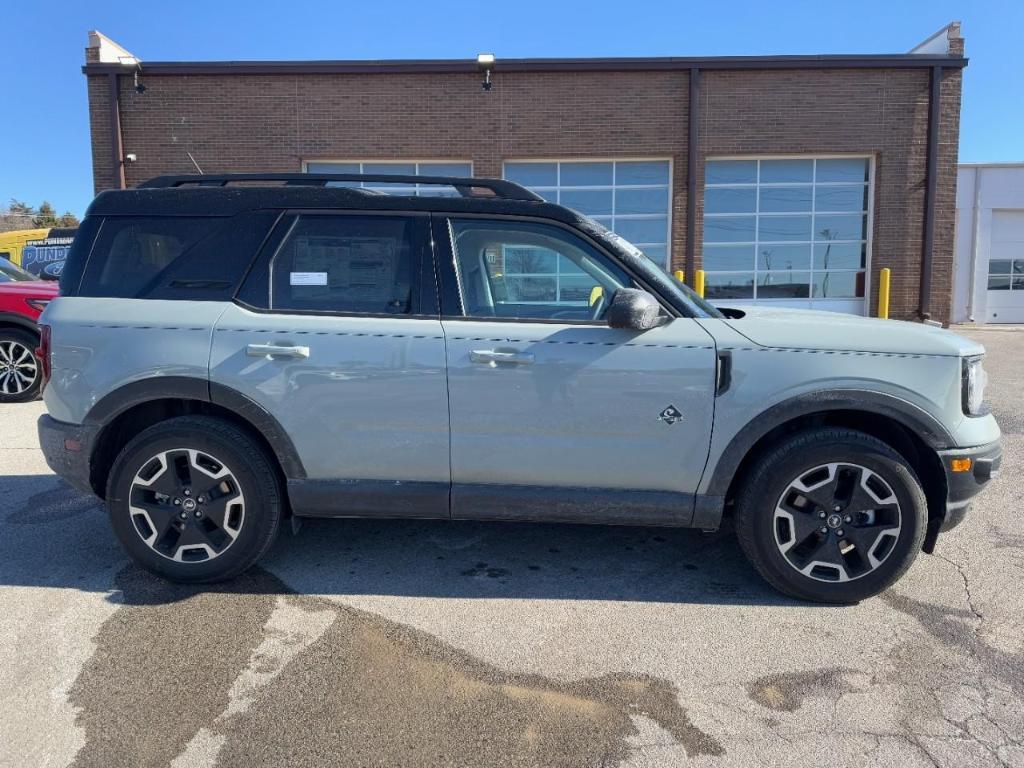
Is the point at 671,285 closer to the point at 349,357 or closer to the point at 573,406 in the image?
the point at 573,406

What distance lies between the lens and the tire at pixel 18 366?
842 centimetres

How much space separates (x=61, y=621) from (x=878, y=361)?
3.97 meters

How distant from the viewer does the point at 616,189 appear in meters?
17.2

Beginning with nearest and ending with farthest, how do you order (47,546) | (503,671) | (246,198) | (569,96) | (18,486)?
(503,671)
(246,198)
(47,546)
(18,486)
(569,96)

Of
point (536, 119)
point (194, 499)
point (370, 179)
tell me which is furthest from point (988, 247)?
point (194, 499)

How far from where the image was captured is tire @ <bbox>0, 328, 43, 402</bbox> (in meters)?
8.42

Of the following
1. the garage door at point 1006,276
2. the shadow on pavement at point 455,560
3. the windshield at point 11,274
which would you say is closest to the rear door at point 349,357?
the shadow on pavement at point 455,560

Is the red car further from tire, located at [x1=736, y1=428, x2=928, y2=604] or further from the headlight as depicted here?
the headlight

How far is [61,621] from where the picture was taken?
335 centimetres

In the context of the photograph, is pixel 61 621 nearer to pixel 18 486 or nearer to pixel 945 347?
pixel 18 486

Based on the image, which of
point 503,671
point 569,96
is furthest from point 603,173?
point 503,671

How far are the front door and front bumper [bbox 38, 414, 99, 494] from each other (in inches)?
73.7

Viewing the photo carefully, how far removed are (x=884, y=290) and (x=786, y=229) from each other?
8.68 ft

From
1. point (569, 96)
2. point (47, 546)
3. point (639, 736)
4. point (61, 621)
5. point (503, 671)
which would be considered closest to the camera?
point (639, 736)
